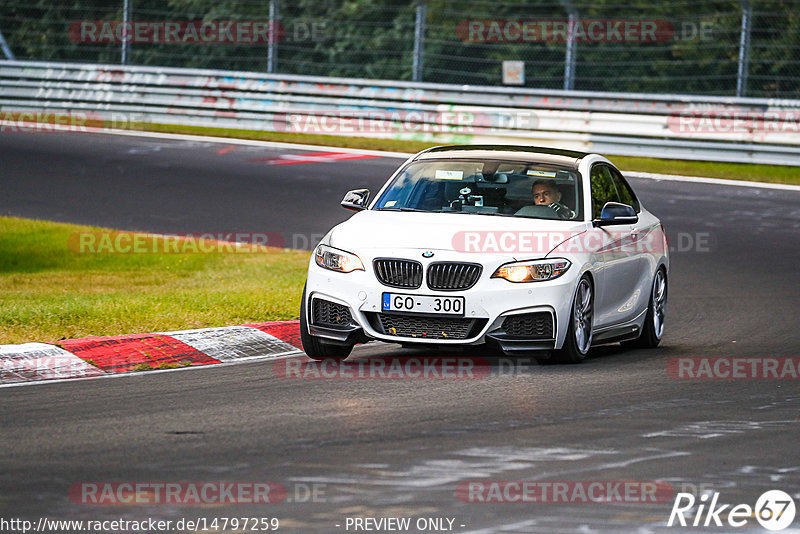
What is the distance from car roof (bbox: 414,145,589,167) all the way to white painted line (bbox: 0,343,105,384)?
3109 mm

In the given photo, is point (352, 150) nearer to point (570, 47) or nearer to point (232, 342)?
point (570, 47)

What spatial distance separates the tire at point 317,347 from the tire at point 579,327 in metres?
1.41

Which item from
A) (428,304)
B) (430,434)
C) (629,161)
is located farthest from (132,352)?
(629,161)

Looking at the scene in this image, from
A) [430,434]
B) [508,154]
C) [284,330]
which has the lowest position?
[284,330]

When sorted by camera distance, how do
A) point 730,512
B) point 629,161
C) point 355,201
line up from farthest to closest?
point 629,161, point 355,201, point 730,512

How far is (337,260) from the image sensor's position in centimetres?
963

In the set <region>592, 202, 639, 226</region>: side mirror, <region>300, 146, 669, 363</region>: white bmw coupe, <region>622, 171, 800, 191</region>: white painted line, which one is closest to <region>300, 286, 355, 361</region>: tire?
<region>300, 146, 669, 363</region>: white bmw coupe

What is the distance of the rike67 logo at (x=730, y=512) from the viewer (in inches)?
223

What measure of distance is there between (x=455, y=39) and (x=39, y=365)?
17467mm

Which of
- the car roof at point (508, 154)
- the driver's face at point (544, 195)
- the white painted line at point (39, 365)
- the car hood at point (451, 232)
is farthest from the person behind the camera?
the car roof at point (508, 154)

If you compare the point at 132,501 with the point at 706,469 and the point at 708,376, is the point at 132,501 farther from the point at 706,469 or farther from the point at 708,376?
the point at 708,376

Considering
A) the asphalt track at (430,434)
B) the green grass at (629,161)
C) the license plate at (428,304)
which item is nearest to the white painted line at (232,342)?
the asphalt track at (430,434)

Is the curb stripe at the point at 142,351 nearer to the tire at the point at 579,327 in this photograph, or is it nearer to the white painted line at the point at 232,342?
the white painted line at the point at 232,342

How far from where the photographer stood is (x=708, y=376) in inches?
376
